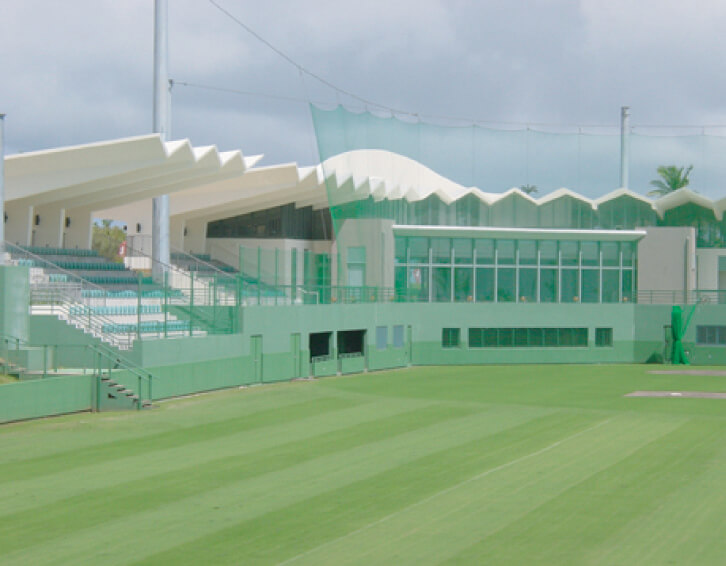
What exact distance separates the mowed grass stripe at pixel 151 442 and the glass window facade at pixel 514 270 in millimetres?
21514

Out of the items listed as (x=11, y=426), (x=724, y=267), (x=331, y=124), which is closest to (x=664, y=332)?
(x=724, y=267)

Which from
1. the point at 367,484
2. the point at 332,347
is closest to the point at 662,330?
the point at 332,347

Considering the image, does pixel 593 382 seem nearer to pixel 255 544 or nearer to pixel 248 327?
pixel 248 327

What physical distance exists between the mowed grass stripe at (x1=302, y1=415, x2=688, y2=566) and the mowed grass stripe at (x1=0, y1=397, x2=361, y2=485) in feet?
25.0

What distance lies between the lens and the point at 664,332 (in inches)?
2104

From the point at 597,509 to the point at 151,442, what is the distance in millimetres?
11216

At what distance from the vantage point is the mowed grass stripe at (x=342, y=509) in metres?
13.7

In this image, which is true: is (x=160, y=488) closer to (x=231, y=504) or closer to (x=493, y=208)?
(x=231, y=504)

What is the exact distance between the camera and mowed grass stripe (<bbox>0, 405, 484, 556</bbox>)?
599 inches

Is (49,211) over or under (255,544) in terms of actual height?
over

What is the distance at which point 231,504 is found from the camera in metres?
16.8

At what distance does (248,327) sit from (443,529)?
2343cm

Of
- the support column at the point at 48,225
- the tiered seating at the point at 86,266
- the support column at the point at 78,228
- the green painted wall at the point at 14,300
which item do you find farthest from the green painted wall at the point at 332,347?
the support column at the point at 78,228

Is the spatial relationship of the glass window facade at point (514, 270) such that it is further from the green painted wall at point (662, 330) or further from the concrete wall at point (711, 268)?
the concrete wall at point (711, 268)
